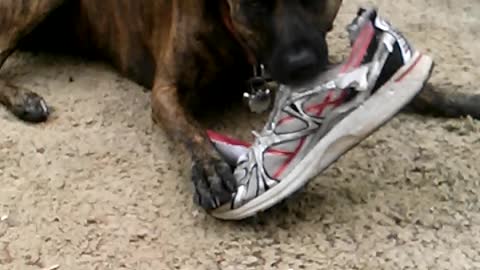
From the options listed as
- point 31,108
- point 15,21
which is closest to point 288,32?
point 31,108

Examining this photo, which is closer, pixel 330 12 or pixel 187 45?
pixel 330 12

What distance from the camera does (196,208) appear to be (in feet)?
5.88

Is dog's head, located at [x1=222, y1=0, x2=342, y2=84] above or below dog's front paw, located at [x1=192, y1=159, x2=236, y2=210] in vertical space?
above

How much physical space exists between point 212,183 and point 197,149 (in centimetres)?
14

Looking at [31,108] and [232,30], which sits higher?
[232,30]

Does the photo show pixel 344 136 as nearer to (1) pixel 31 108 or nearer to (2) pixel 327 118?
(2) pixel 327 118

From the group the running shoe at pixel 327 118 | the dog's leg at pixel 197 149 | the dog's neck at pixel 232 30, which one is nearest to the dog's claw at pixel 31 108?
the dog's leg at pixel 197 149

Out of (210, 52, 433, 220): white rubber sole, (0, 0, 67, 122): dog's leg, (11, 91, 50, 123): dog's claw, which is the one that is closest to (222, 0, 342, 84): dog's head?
(210, 52, 433, 220): white rubber sole

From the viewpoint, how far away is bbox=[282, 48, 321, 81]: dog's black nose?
176 cm

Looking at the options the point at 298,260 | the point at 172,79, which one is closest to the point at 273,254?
the point at 298,260

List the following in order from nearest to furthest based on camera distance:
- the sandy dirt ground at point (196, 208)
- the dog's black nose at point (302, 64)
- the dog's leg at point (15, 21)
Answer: the sandy dirt ground at point (196, 208)
the dog's black nose at point (302, 64)
the dog's leg at point (15, 21)

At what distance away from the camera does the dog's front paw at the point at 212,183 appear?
5.62 feet

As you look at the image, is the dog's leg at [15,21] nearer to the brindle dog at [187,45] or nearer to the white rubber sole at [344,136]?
the brindle dog at [187,45]

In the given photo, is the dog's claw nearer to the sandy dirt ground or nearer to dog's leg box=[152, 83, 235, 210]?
the sandy dirt ground
